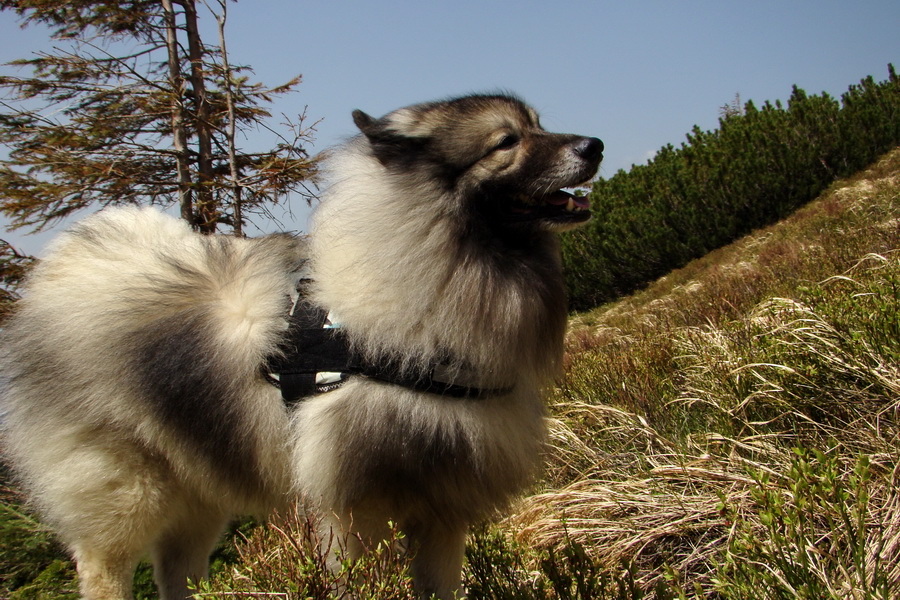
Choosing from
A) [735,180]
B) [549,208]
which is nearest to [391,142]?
[549,208]

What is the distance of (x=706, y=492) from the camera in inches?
111

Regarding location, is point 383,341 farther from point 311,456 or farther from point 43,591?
point 43,591

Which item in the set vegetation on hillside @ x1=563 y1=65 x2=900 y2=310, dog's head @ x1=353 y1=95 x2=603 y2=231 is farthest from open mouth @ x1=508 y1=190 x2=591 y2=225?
vegetation on hillside @ x1=563 y1=65 x2=900 y2=310

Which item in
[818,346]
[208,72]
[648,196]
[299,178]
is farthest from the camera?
[648,196]

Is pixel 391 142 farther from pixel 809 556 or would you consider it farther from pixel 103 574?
pixel 103 574

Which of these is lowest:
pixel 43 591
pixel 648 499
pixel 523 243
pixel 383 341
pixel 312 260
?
pixel 648 499

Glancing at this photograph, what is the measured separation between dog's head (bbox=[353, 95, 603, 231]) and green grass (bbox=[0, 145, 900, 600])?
1278 millimetres

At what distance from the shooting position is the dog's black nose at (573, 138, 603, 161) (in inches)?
98.3

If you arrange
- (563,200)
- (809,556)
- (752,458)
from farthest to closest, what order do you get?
(752,458)
(563,200)
(809,556)

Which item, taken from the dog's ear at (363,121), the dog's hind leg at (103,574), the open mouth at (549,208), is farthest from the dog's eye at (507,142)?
the dog's hind leg at (103,574)

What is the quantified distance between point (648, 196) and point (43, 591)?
1606 centimetres

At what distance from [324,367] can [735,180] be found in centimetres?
1555

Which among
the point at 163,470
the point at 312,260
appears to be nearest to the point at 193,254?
the point at 312,260

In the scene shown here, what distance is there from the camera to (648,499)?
9.53ft
